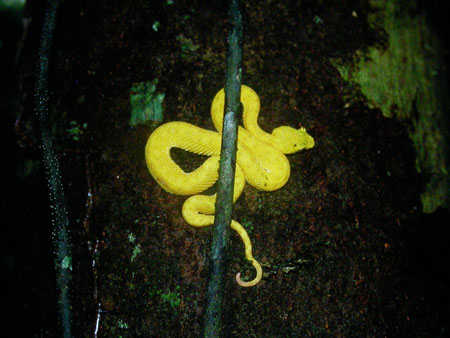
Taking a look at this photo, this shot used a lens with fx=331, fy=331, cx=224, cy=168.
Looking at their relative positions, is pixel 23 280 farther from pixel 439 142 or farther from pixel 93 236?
pixel 439 142

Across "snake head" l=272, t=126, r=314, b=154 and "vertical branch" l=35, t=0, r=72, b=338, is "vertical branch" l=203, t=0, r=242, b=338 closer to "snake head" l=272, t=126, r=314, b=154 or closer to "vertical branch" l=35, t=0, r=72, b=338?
"snake head" l=272, t=126, r=314, b=154

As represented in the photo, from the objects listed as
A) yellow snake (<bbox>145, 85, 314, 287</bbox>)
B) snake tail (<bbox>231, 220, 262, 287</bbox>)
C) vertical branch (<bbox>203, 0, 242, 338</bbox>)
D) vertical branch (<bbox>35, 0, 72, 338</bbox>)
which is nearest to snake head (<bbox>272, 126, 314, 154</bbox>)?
yellow snake (<bbox>145, 85, 314, 287</bbox>)

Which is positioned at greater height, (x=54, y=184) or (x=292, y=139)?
(x=292, y=139)

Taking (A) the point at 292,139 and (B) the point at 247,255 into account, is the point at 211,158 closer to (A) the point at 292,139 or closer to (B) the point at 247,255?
(A) the point at 292,139

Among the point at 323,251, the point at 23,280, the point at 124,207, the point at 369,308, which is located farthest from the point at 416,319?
the point at 23,280

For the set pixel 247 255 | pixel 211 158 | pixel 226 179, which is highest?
pixel 211 158

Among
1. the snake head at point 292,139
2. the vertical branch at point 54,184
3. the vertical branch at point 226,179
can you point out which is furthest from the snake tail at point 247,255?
the vertical branch at point 54,184

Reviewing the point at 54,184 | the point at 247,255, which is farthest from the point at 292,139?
the point at 54,184
